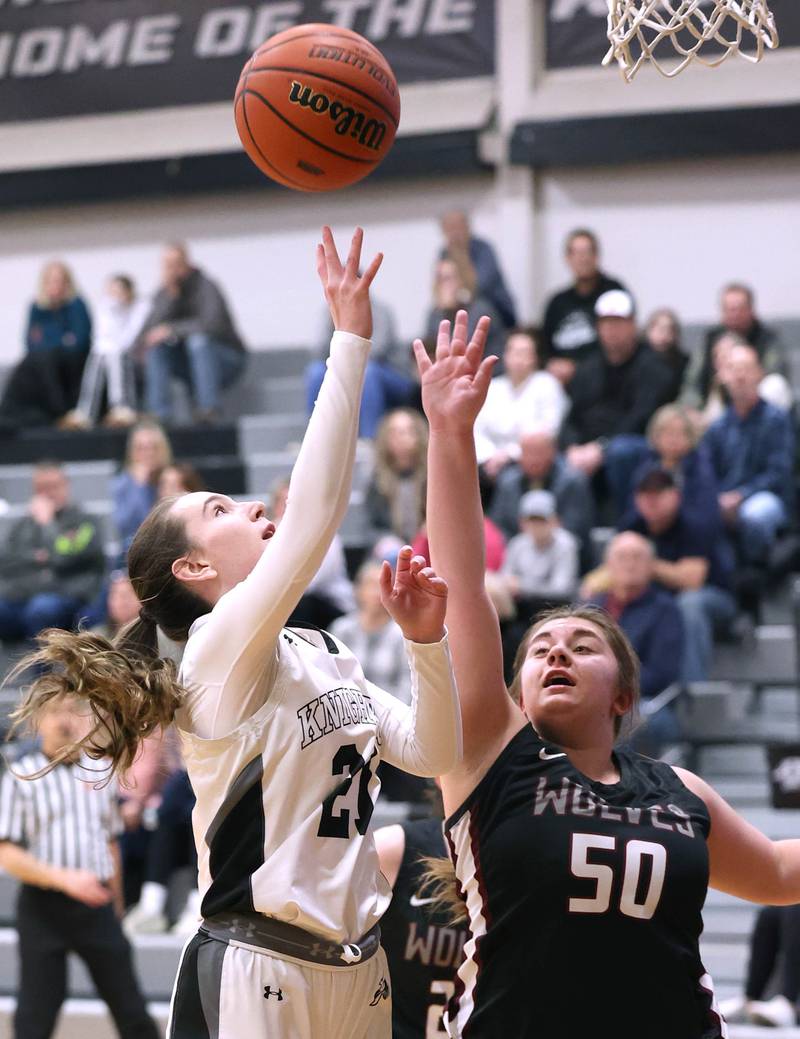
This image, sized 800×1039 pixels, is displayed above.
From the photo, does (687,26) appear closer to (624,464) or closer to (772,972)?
(772,972)

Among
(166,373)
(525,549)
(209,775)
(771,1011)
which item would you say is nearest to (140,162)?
(166,373)

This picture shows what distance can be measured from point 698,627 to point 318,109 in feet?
15.5

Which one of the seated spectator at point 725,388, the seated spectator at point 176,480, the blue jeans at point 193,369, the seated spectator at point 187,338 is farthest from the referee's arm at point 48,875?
the blue jeans at point 193,369

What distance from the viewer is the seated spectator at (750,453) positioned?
8.13 meters

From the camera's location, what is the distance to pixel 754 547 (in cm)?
806

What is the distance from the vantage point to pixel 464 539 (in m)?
2.82

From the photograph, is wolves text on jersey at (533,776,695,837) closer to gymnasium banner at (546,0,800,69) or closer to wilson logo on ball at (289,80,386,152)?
wilson logo on ball at (289,80,386,152)

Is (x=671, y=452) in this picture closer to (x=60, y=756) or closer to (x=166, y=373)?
(x=166, y=373)

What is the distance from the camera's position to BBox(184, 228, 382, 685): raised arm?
2557mm

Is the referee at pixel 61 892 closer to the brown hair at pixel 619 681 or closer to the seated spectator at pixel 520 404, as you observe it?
the brown hair at pixel 619 681

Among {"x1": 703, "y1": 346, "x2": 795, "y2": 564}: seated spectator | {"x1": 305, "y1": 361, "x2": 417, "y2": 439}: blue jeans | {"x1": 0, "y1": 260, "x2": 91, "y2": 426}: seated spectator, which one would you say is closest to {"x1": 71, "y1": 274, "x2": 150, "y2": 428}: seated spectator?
{"x1": 0, "y1": 260, "x2": 91, "y2": 426}: seated spectator

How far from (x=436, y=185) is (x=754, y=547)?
4849 millimetres

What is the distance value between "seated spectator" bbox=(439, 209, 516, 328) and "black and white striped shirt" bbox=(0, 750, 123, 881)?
507cm

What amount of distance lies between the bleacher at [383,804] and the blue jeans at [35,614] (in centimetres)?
27
